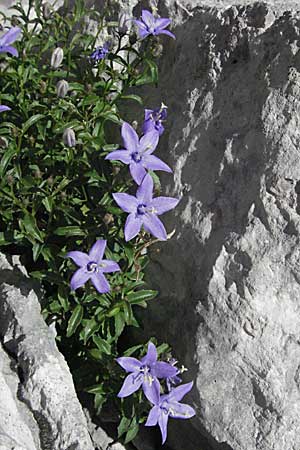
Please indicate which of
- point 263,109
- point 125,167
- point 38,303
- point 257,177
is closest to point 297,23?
point 263,109

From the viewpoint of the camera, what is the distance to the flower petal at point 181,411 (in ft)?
10.3

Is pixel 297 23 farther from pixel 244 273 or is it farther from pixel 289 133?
pixel 244 273

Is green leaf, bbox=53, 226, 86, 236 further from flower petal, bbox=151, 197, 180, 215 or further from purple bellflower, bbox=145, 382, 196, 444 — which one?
purple bellflower, bbox=145, 382, 196, 444

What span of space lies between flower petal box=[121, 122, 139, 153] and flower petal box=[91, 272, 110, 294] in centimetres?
55

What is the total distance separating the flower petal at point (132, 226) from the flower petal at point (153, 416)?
0.74m

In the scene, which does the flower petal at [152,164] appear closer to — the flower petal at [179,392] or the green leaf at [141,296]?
the green leaf at [141,296]

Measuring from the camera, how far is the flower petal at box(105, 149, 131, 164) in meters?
3.03

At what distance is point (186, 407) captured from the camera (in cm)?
316

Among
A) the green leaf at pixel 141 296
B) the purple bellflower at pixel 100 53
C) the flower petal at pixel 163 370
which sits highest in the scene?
the purple bellflower at pixel 100 53

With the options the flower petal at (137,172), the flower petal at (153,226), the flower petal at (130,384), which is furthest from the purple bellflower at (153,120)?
the flower petal at (130,384)

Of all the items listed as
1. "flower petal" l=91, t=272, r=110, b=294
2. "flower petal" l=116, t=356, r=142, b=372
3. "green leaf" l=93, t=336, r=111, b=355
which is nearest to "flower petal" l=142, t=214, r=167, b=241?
"flower petal" l=91, t=272, r=110, b=294

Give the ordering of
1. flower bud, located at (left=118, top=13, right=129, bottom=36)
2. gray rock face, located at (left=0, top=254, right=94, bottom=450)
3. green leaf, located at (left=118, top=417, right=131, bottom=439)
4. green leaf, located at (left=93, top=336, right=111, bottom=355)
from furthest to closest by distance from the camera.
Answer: flower bud, located at (left=118, top=13, right=129, bottom=36)
green leaf, located at (left=93, top=336, right=111, bottom=355)
green leaf, located at (left=118, top=417, right=131, bottom=439)
gray rock face, located at (left=0, top=254, right=94, bottom=450)

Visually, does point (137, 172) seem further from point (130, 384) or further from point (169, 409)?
point (169, 409)

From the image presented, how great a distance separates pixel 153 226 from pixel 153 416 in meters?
0.80
